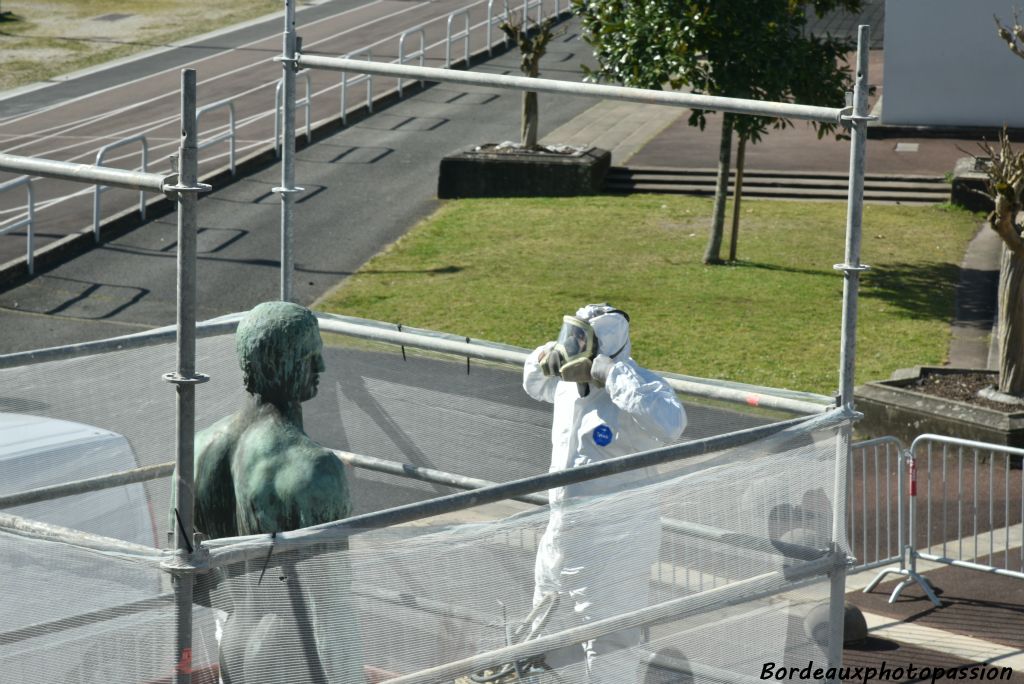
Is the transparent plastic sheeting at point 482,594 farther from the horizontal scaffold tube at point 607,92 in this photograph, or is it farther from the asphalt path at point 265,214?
the asphalt path at point 265,214

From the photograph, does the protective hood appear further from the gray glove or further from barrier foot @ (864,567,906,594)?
barrier foot @ (864,567,906,594)

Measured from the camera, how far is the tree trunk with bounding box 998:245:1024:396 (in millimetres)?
11625

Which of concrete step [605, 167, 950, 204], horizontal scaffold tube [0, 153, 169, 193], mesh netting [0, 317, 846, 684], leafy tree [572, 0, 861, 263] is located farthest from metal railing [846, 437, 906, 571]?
concrete step [605, 167, 950, 204]

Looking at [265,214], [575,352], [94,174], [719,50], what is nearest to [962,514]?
[575,352]

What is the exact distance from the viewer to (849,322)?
5207 mm

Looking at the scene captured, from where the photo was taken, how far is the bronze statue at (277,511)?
3.70 metres

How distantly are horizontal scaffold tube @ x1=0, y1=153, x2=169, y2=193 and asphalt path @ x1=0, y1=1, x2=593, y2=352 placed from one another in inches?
426

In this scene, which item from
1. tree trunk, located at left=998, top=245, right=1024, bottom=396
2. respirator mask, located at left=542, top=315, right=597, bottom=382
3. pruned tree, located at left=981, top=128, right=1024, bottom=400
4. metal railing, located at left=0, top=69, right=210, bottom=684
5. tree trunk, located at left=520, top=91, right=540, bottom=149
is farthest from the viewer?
tree trunk, located at left=520, top=91, right=540, bottom=149

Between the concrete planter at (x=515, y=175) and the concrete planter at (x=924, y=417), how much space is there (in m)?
9.52

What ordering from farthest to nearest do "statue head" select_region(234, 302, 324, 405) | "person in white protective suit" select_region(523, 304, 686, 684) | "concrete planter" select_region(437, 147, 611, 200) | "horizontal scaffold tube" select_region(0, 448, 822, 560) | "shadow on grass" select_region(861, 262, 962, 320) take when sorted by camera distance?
"concrete planter" select_region(437, 147, 611, 200) < "shadow on grass" select_region(861, 262, 962, 320) < "horizontal scaffold tube" select_region(0, 448, 822, 560) < "person in white protective suit" select_region(523, 304, 686, 684) < "statue head" select_region(234, 302, 324, 405)

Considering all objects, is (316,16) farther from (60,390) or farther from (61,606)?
(61,606)

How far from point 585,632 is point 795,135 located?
22127 millimetres

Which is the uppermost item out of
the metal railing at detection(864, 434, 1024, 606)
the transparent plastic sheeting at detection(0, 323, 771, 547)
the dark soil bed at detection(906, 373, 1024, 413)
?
the transparent plastic sheeting at detection(0, 323, 771, 547)

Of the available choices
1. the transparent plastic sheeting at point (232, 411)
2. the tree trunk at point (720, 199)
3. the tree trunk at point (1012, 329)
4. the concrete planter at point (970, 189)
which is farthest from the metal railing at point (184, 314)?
the concrete planter at point (970, 189)
